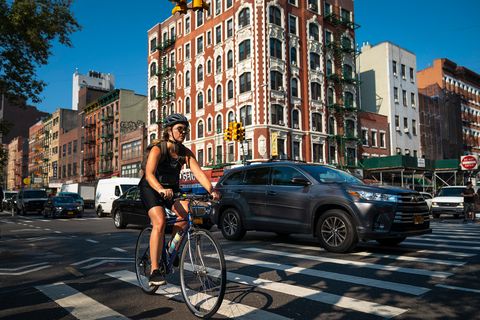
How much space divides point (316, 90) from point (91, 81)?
79375 millimetres

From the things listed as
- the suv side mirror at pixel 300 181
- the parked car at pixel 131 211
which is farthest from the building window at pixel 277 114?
the suv side mirror at pixel 300 181

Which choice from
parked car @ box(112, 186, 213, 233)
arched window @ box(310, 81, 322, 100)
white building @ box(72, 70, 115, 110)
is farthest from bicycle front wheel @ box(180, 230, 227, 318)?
white building @ box(72, 70, 115, 110)

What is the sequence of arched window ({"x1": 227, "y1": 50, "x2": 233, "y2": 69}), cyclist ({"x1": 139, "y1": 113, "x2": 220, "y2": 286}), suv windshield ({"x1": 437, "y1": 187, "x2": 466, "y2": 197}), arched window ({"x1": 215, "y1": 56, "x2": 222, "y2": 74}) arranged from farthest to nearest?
1. arched window ({"x1": 215, "y1": 56, "x2": 222, "y2": 74})
2. arched window ({"x1": 227, "y1": 50, "x2": 233, "y2": 69})
3. suv windshield ({"x1": 437, "y1": 187, "x2": 466, "y2": 197})
4. cyclist ({"x1": 139, "y1": 113, "x2": 220, "y2": 286})

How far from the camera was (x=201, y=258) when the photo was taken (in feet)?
13.6

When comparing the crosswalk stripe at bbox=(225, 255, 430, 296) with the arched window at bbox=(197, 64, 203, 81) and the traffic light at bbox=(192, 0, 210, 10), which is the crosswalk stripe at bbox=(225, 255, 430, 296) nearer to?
the traffic light at bbox=(192, 0, 210, 10)

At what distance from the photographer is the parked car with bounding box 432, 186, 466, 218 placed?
21328 millimetres

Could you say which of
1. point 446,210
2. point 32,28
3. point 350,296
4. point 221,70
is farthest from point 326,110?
point 350,296

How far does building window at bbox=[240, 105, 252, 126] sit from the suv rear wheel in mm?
26186

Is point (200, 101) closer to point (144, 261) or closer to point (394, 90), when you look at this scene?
point (394, 90)

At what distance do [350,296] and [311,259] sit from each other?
2503 millimetres

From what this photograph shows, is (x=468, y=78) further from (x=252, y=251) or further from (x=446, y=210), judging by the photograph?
(x=252, y=251)

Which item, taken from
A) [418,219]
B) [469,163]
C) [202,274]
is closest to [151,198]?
[202,274]

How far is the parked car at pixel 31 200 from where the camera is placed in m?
30.6

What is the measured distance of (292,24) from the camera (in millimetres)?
39125
